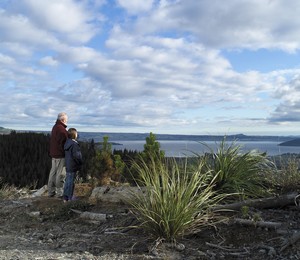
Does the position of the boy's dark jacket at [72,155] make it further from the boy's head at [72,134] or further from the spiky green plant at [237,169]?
the spiky green plant at [237,169]

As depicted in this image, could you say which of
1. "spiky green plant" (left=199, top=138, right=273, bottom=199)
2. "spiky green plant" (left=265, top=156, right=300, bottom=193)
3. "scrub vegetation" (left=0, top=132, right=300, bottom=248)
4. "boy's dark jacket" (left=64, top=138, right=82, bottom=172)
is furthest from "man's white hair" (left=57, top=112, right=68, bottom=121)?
"spiky green plant" (left=265, top=156, right=300, bottom=193)

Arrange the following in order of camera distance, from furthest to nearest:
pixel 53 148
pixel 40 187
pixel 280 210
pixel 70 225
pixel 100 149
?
pixel 40 187
pixel 100 149
pixel 53 148
pixel 70 225
pixel 280 210

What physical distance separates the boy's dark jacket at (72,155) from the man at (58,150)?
0.41 m

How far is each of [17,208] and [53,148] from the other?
156cm

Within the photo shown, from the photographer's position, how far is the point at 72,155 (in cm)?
940

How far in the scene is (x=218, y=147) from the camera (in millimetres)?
8562

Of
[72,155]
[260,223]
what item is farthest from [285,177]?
[72,155]

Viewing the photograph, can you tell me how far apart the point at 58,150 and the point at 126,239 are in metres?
4.13

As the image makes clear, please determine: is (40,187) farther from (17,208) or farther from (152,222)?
(152,222)

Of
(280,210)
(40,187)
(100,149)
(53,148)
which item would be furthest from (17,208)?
(280,210)

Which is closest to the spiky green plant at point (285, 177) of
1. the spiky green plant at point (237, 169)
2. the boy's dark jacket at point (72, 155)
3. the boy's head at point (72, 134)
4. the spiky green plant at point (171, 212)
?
the spiky green plant at point (237, 169)

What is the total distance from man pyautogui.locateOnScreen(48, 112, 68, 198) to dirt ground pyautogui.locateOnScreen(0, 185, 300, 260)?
197cm

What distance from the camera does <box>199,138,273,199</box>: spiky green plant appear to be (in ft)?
25.7

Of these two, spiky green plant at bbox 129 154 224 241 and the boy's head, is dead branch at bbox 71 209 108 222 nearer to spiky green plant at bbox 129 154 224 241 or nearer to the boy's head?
spiky green plant at bbox 129 154 224 241
